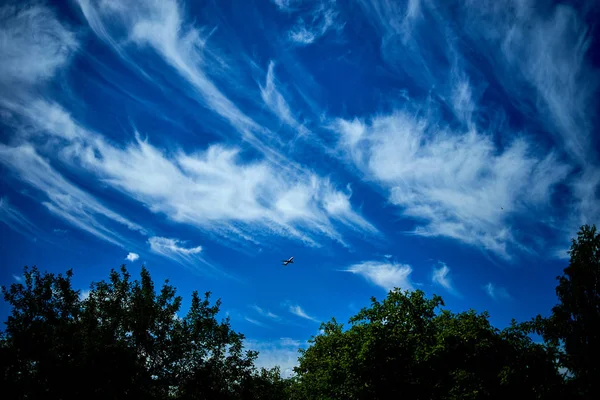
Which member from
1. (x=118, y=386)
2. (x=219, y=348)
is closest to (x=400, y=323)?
(x=219, y=348)

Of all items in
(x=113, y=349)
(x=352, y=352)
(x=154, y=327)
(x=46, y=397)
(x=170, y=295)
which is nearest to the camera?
(x=46, y=397)

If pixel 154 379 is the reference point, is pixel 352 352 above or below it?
above

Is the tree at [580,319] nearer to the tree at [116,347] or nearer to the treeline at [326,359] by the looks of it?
the treeline at [326,359]

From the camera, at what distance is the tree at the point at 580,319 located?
20.4 metres

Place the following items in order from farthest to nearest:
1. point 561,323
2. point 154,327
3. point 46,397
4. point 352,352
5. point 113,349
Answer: point 352,352
point 154,327
point 561,323
point 113,349
point 46,397

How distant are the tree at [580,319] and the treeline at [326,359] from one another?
0.07m

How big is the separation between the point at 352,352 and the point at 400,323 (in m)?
5.65

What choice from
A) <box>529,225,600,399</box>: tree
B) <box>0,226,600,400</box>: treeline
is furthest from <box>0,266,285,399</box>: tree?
<box>529,225,600,399</box>: tree

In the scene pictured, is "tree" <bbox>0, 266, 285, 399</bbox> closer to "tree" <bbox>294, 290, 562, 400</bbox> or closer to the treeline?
the treeline

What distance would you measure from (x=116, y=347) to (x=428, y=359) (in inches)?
994

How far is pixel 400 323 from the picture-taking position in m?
31.1

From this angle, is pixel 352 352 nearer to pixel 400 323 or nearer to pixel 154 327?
pixel 400 323

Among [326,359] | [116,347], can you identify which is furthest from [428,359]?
[116,347]

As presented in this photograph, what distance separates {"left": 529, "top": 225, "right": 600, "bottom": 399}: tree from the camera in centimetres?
2044
